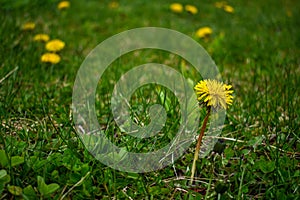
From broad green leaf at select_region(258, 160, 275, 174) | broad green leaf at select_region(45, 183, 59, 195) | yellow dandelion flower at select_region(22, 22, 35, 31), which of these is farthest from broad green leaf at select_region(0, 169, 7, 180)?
yellow dandelion flower at select_region(22, 22, 35, 31)

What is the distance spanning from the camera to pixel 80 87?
2.09m

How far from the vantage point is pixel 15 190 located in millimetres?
1210

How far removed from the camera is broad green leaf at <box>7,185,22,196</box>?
47.5 inches

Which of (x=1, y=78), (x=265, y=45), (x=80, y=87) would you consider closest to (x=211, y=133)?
(x=80, y=87)

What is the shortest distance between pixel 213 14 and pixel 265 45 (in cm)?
117

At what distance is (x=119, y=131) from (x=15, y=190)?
55 cm

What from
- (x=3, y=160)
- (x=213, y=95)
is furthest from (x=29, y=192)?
(x=213, y=95)

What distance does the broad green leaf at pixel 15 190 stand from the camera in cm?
121

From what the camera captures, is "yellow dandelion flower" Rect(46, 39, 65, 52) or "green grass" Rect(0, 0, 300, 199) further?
"yellow dandelion flower" Rect(46, 39, 65, 52)

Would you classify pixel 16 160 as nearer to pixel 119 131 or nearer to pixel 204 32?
pixel 119 131

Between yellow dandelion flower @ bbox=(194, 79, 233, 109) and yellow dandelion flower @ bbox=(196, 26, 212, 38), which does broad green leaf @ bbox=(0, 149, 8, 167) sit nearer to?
yellow dandelion flower @ bbox=(194, 79, 233, 109)

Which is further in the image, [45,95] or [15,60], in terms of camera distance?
[15,60]

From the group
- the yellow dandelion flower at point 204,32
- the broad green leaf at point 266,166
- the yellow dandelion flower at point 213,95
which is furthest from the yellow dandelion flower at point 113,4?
the broad green leaf at point 266,166

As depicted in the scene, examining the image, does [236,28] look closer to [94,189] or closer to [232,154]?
[232,154]
